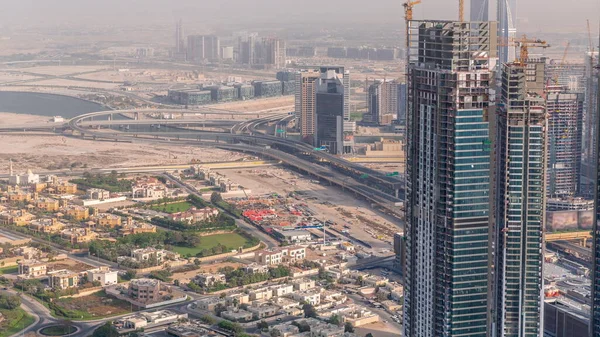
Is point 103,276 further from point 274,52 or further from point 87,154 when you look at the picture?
point 274,52

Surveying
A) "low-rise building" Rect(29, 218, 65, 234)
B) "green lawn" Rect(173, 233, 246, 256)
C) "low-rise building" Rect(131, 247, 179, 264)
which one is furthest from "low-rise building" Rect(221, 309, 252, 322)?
"low-rise building" Rect(29, 218, 65, 234)

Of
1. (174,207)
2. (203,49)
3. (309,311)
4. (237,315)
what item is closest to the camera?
(237,315)

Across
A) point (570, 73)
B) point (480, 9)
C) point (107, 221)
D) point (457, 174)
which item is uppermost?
point (480, 9)

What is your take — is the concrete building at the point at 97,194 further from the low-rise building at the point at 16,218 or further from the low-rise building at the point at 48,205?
the low-rise building at the point at 16,218

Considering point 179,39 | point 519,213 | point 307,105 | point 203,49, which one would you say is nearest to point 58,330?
point 519,213

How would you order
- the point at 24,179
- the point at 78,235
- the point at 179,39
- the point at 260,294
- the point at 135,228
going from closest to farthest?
the point at 260,294 → the point at 78,235 → the point at 135,228 → the point at 24,179 → the point at 179,39

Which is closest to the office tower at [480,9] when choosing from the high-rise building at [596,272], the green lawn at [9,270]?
the green lawn at [9,270]
